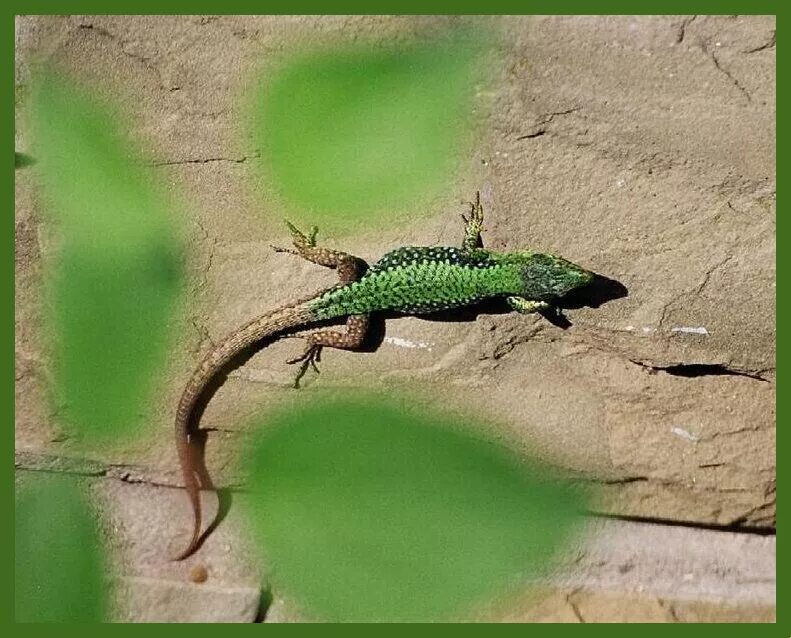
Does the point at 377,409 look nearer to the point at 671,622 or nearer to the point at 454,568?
the point at 454,568

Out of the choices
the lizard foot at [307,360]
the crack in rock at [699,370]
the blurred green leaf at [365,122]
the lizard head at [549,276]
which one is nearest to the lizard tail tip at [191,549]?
the lizard foot at [307,360]

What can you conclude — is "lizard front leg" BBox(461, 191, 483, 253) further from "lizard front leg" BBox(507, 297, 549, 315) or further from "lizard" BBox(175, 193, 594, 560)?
"lizard front leg" BBox(507, 297, 549, 315)

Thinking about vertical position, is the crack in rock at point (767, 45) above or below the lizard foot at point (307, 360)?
above

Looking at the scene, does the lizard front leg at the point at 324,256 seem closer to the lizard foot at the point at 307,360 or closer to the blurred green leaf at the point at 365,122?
the blurred green leaf at the point at 365,122

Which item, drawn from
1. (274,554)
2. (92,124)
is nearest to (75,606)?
(274,554)

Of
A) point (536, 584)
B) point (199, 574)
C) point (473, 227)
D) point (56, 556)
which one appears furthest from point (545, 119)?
point (56, 556)

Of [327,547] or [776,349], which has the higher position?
[776,349]

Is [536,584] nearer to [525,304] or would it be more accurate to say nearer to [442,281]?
[525,304]

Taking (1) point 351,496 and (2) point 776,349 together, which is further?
(1) point 351,496
